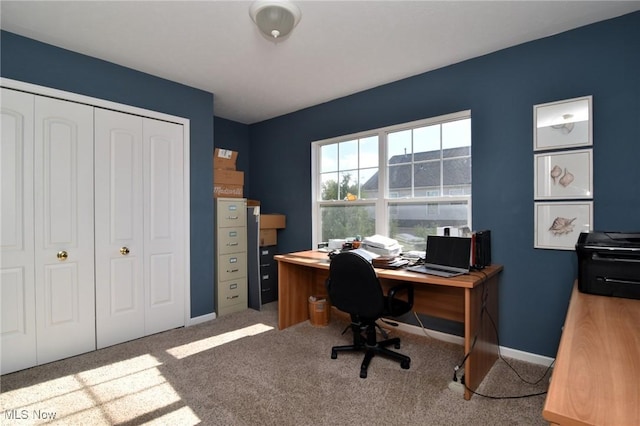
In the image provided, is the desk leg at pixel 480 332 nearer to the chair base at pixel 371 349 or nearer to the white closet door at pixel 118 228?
the chair base at pixel 371 349

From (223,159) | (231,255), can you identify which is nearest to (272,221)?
(231,255)

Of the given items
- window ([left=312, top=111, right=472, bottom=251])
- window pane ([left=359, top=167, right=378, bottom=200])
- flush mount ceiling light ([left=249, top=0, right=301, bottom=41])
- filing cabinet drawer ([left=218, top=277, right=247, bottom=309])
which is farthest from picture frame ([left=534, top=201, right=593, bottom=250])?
filing cabinet drawer ([left=218, top=277, right=247, bottom=309])

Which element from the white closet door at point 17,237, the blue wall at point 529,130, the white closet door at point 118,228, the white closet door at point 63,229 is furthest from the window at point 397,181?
the white closet door at point 17,237

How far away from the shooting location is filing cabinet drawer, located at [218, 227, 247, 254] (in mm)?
3654

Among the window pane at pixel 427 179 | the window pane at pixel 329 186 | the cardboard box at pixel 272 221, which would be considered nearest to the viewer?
the window pane at pixel 427 179

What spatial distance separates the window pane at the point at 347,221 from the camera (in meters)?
3.51

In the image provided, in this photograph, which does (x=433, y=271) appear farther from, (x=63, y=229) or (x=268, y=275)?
(x=63, y=229)

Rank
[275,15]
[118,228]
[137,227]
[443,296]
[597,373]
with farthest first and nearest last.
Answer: [137,227]
[118,228]
[443,296]
[275,15]
[597,373]

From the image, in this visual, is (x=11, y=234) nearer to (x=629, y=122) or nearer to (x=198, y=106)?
(x=198, y=106)

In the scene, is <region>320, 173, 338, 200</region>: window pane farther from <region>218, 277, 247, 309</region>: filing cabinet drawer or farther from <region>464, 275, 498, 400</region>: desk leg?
<region>464, 275, 498, 400</region>: desk leg

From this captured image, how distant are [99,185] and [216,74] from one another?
4.77 ft

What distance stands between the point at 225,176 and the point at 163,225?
3.05 ft

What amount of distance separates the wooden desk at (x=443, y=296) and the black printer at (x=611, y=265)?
0.57 m

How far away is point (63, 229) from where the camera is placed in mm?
2541
